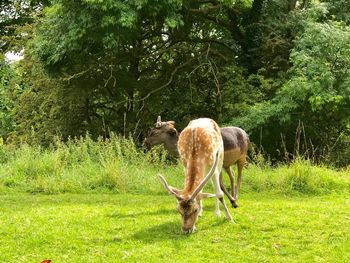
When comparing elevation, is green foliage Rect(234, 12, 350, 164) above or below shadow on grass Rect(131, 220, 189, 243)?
above

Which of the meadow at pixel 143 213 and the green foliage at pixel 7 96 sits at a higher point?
the green foliage at pixel 7 96

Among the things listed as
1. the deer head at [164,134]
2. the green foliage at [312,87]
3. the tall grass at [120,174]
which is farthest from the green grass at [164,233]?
the green foliage at [312,87]

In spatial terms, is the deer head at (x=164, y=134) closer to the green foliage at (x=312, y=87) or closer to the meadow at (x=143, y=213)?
the meadow at (x=143, y=213)

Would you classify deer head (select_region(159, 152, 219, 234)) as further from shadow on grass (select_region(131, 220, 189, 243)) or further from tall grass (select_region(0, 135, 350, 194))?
tall grass (select_region(0, 135, 350, 194))

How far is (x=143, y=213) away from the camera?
8.82 m

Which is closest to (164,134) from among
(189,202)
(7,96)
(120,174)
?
(120,174)

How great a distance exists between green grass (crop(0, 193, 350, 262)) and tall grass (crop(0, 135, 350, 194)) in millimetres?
1421

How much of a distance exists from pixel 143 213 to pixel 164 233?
1.42 meters

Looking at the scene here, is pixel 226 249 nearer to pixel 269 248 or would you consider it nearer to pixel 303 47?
pixel 269 248

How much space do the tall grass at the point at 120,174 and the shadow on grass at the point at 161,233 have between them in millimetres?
3306

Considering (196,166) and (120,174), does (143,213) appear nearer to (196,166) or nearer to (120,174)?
(196,166)

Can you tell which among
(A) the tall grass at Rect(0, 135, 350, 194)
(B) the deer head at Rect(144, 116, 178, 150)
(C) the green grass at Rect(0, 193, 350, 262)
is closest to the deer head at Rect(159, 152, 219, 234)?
(C) the green grass at Rect(0, 193, 350, 262)

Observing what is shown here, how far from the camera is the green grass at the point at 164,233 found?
6.46 meters

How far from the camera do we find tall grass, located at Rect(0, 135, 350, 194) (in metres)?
11.4
